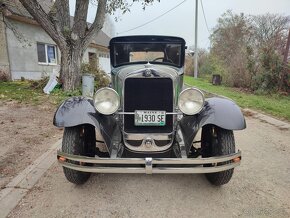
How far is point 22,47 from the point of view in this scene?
12.2 m

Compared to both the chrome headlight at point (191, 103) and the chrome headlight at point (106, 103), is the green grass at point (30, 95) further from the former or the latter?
the chrome headlight at point (191, 103)

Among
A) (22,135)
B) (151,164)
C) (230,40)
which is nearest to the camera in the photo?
(151,164)

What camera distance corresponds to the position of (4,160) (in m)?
3.62

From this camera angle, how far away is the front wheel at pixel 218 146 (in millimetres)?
2799

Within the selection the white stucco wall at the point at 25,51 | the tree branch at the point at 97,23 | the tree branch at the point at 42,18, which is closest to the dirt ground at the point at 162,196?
the tree branch at the point at 42,18

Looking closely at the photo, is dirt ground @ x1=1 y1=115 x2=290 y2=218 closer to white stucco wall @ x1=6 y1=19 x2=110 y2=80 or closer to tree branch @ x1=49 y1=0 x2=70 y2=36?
tree branch @ x1=49 y1=0 x2=70 y2=36

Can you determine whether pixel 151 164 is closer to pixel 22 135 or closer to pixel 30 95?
pixel 22 135

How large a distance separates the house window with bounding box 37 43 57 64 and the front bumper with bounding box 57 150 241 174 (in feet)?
41.1

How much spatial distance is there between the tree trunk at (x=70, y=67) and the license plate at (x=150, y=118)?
22.2 feet

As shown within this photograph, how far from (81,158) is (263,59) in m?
10.6

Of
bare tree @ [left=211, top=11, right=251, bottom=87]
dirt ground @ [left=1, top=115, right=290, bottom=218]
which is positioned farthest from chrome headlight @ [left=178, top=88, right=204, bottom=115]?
bare tree @ [left=211, top=11, right=251, bottom=87]

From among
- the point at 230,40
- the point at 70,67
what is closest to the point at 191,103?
the point at 70,67

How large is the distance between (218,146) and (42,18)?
7632mm

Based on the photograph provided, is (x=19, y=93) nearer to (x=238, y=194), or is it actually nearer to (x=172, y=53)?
(x=172, y=53)
